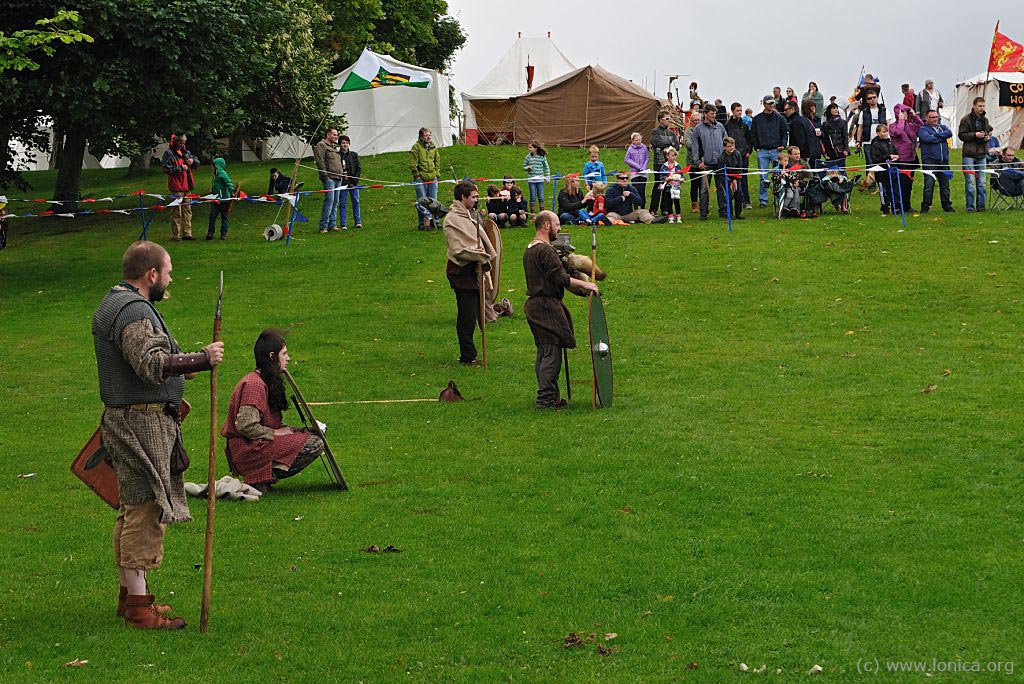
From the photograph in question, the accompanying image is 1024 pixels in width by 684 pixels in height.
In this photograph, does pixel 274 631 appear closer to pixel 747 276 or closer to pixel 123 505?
pixel 123 505

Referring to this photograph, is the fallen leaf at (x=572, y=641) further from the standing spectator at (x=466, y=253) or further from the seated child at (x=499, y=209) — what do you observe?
the seated child at (x=499, y=209)

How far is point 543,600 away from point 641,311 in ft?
38.6

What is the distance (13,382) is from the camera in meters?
15.1

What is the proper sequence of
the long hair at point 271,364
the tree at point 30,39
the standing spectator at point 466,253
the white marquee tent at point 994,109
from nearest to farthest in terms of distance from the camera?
the long hair at point 271,364 → the standing spectator at point 466,253 → the tree at point 30,39 → the white marquee tent at point 994,109

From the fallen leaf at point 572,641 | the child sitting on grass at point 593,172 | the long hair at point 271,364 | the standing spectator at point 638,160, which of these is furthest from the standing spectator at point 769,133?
the fallen leaf at point 572,641

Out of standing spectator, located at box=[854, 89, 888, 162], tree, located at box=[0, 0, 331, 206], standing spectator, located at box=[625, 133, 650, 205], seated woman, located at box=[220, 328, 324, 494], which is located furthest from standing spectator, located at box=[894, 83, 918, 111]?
seated woman, located at box=[220, 328, 324, 494]

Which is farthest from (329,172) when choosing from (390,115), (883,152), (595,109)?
(595,109)

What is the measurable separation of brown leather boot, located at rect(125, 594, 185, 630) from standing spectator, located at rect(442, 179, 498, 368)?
27.0 feet

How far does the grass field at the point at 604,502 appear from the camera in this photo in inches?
253

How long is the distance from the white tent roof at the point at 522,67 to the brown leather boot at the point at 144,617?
40239mm

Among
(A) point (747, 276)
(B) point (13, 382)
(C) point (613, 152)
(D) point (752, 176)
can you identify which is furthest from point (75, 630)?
A: (C) point (613, 152)

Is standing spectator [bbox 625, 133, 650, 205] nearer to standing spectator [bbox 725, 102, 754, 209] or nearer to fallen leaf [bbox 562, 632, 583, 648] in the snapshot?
standing spectator [bbox 725, 102, 754, 209]

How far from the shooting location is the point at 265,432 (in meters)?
9.62

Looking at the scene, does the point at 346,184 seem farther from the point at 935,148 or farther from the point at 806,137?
the point at 935,148
